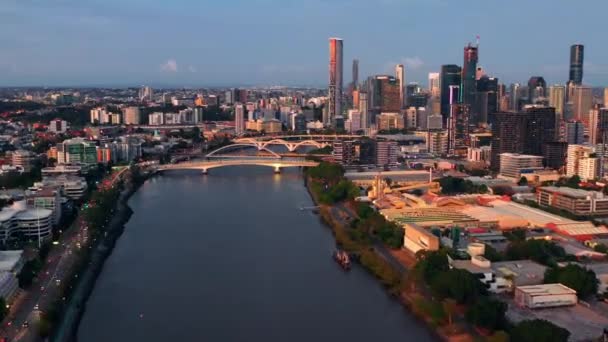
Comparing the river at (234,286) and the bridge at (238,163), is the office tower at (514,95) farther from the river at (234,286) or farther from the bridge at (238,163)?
the river at (234,286)

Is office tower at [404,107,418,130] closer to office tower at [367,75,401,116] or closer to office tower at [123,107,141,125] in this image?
office tower at [367,75,401,116]

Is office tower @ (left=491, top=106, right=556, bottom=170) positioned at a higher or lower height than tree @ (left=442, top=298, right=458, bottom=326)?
higher

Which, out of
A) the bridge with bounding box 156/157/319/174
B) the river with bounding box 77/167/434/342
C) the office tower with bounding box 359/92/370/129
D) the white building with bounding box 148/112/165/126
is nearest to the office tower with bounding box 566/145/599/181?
the bridge with bounding box 156/157/319/174

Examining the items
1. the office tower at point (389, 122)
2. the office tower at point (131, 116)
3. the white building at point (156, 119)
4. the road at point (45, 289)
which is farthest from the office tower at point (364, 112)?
the road at point (45, 289)

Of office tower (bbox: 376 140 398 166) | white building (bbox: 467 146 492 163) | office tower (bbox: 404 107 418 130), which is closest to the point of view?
office tower (bbox: 376 140 398 166)

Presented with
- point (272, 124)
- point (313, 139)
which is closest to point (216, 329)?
point (313, 139)

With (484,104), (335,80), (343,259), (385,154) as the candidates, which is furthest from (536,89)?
(343,259)

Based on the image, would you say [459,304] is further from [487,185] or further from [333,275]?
[487,185]

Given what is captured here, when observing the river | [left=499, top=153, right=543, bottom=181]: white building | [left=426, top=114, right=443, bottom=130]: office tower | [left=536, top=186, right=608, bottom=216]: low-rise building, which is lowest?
the river

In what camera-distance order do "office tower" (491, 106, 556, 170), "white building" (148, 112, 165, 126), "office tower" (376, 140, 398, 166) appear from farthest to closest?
"white building" (148, 112, 165, 126), "office tower" (376, 140, 398, 166), "office tower" (491, 106, 556, 170)
